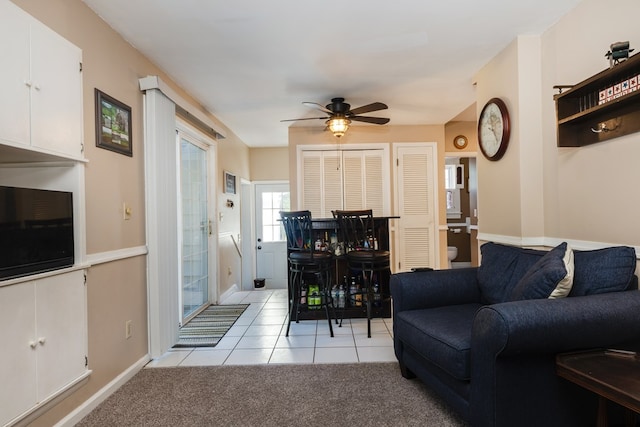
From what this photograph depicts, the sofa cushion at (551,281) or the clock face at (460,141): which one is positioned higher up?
the clock face at (460,141)

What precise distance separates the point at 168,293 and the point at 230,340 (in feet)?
2.44

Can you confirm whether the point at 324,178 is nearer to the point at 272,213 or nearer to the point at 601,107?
the point at 272,213

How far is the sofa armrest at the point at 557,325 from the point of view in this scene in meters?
1.35

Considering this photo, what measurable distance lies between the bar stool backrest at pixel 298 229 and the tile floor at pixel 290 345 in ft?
2.66

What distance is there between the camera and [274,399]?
2.06 metres

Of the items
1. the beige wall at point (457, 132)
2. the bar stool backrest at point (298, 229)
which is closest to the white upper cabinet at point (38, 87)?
the bar stool backrest at point (298, 229)

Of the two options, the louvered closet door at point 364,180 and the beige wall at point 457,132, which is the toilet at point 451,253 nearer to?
the beige wall at point 457,132

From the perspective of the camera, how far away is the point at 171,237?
2.83m

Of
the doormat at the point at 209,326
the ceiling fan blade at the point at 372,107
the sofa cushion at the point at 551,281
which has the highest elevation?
the ceiling fan blade at the point at 372,107

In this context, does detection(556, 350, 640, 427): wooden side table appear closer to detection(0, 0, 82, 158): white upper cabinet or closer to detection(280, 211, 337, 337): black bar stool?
detection(280, 211, 337, 337): black bar stool

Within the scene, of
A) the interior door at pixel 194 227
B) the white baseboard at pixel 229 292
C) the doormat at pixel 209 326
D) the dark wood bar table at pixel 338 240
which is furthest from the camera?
the white baseboard at pixel 229 292

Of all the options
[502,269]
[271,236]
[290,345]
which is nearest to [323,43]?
[502,269]

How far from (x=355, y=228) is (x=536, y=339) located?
2097 millimetres

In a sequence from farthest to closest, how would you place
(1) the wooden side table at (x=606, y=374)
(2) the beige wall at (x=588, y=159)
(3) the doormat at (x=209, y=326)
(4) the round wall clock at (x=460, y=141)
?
(4) the round wall clock at (x=460, y=141), (3) the doormat at (x=209, y=326), (2) the beige wall at (x=588, y=159), (1) the wooden side table at (x=606, y=374)
